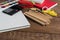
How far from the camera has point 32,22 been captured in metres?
0.98

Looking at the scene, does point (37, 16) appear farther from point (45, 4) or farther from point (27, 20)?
point (45, 4)

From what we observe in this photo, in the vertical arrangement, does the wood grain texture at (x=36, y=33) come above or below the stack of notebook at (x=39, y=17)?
below

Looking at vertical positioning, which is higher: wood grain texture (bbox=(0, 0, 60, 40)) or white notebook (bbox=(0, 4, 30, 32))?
white notebook (bbox=(0, 4, 30, 32))

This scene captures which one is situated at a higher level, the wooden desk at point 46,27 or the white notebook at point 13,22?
the white notebook at point 13,22

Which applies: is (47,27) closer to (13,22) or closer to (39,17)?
(39,17)

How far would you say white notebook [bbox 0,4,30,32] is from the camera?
2.98 feet

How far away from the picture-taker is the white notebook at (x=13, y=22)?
908mm

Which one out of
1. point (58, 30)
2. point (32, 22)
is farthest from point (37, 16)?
point (58, 30)

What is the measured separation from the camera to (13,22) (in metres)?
0.95

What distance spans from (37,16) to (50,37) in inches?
7.2

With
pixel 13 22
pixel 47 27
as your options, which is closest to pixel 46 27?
pixel 47 27

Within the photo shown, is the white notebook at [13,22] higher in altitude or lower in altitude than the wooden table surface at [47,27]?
higher

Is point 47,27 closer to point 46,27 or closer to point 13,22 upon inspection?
point 46,27

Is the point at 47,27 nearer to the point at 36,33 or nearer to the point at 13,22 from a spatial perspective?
the point at 36,33
